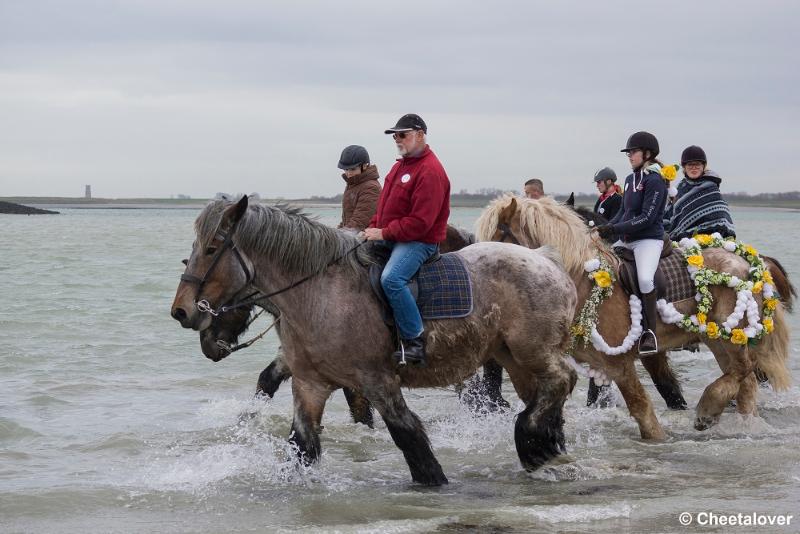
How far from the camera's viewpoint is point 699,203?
10828 mm

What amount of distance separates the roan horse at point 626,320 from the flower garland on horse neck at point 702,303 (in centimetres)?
8

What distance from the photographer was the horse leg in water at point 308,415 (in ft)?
24.1

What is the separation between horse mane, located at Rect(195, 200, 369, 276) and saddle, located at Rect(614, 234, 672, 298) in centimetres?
282

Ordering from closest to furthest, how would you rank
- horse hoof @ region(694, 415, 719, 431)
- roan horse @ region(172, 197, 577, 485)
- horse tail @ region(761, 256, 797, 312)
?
1. roan horse @ region(172, 197, 577, 485)
2. horse hoof @ region(694, 415, 719, 431)
3. horse tail @ region(761, 256, 797, 312)

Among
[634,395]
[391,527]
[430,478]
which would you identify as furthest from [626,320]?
[391,527]

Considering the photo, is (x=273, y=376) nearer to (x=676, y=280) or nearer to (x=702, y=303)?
(x=676, y=280)

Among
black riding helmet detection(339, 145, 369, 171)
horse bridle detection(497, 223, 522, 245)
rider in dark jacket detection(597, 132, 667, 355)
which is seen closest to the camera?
rider in dark jacket detection(597, 132, 667, 355)

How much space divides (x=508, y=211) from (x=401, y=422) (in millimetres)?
2754

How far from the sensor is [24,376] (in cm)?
1339

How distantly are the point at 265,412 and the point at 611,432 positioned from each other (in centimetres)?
325

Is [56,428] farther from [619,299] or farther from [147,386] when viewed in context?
[619,299]

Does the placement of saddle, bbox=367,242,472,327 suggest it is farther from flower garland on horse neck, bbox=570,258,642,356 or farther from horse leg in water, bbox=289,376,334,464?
flower garland on horse neck, bbox=570,258,642,356

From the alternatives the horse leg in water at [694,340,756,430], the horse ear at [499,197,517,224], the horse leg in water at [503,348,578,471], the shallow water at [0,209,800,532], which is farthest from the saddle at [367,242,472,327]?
the horse leg in water at [694,340,756,430]

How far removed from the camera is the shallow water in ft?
23.2
